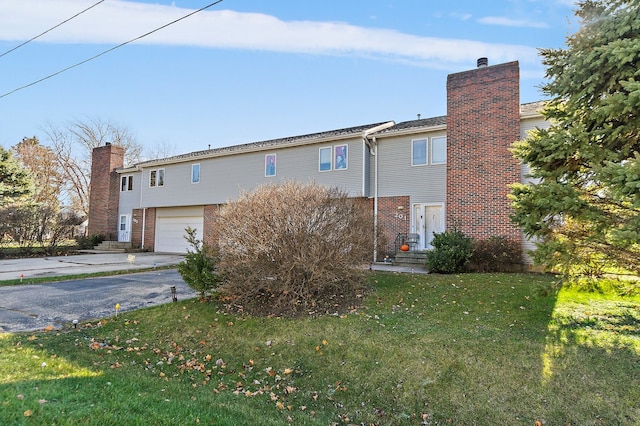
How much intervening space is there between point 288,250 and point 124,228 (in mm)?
22210

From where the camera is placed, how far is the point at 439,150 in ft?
47.8

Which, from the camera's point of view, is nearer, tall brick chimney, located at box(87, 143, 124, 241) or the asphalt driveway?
the asphalt driveway

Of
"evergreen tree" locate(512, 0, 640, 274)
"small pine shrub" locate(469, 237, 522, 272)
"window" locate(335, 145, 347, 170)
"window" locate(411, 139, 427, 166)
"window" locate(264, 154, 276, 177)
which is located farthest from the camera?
"window" locate(264, 154, 276, 177)

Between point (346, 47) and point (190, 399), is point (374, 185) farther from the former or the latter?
point (190, 399)

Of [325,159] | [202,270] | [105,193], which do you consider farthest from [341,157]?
[105,193]

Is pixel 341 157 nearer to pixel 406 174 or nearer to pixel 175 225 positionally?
pixel 406 174

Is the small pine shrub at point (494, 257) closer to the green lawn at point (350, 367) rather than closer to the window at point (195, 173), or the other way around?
the green lawn at point (350, 367)

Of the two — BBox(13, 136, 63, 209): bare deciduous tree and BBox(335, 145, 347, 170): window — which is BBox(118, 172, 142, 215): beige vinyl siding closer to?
BBox(13, 136, 63, 209): bare deciduous tree

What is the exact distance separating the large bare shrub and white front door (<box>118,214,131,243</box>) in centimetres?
2044

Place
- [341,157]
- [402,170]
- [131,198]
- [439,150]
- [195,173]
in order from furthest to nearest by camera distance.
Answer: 1. [131,198]
2. [195,173]
3. [341,157]
4. [402,170]
5. [439,150]

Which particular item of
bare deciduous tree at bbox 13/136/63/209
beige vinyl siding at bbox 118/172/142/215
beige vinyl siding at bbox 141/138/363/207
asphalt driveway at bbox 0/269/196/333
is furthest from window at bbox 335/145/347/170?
bare deciduous tree at bbox 13/136/63/209

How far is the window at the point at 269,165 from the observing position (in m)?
18.3

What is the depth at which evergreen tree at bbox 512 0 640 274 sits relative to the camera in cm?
461

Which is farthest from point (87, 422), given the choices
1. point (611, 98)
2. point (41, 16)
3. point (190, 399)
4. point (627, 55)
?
point (41, 16)
